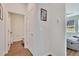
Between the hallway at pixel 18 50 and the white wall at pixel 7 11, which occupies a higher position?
the white wall at pixel 7 11

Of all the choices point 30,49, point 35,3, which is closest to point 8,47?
point 30,49

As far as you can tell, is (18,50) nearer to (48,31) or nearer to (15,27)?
(15,27)

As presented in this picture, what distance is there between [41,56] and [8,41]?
1.97ft

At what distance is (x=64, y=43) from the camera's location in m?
1.55

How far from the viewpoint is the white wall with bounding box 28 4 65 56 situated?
1563 mm

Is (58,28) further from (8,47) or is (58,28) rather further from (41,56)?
(8,47)

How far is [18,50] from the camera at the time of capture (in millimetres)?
1587

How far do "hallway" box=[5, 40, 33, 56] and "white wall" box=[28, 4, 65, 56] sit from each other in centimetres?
10

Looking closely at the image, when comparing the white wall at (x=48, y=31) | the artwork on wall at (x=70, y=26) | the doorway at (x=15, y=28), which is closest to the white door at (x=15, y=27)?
the doorway at (x=15, y=28)

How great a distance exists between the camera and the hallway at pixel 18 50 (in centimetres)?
157

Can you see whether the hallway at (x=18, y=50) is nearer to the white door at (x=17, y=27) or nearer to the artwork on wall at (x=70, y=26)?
the white door at (x=17, y=27)

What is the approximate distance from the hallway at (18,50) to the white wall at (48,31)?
104 millimetres

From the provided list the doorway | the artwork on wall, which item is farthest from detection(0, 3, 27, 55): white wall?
the artwork on wall

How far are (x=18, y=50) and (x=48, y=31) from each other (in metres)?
0.59
